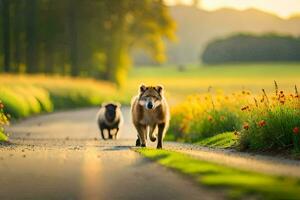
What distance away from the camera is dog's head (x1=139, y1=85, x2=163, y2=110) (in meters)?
21.6

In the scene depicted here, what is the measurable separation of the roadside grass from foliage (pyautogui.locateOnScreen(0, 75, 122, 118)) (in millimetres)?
25455

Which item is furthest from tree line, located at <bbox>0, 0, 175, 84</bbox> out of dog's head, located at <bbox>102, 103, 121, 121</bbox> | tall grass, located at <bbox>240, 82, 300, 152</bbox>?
tall grass, located at <bbox>240, 82, 300, 152</bbox>

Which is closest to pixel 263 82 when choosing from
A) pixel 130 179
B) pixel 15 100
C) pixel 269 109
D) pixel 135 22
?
pixel 135 22

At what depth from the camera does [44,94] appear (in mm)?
54344

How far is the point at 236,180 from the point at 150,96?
908 cm

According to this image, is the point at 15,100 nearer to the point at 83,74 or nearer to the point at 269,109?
the point at 269,109

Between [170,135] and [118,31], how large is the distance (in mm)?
55197

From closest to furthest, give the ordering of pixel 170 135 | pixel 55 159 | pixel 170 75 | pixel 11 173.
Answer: pixel 11 173, pixel 55 159, pixel 170 135, pixel 170 75

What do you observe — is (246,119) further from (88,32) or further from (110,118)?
(88,32)

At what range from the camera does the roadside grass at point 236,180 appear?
38.7 feet

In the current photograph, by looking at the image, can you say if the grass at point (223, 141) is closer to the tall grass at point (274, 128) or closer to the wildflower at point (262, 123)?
the tall grass at point (274, 128)

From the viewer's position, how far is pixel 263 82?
11756 centimetres

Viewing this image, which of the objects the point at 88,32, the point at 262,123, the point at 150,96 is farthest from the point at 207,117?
the point at 88,32

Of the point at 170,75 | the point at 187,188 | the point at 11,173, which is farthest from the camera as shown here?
the point at 170,75
